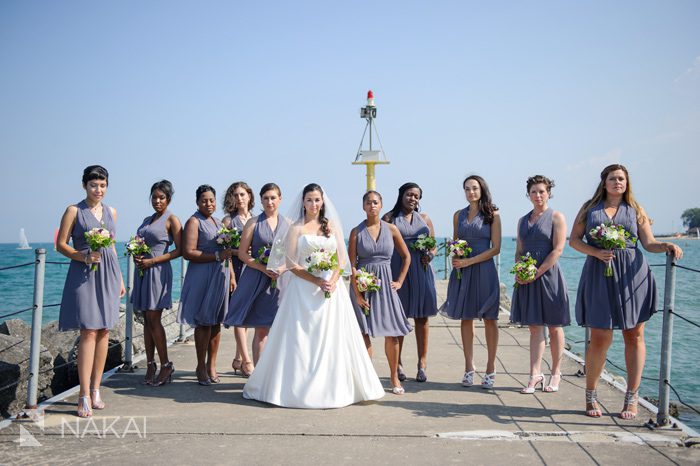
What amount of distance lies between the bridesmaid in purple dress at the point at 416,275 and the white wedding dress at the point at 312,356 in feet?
3.44

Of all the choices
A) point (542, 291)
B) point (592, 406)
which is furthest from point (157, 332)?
point (592, 406)

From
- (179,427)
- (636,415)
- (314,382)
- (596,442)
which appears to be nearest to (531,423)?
(596,442)

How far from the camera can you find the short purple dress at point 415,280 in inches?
267

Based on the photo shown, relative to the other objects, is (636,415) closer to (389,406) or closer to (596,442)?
(596,442)

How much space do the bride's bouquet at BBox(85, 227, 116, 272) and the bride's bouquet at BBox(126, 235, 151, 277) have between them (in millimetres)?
950

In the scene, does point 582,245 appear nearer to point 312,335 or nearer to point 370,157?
point 312,335

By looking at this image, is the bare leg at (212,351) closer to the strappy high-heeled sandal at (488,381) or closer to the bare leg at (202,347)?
the bare leg at (202,347)

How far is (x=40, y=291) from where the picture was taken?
17.6 feet

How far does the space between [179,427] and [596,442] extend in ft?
11.0

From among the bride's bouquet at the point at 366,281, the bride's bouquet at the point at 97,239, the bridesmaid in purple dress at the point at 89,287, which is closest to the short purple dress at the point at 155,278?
the bridesmaid in purple dress at the point at 89,287

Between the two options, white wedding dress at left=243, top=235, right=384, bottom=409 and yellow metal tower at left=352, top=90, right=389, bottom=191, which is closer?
white wedding dress at left=243, top=235, right=384, bottom=409

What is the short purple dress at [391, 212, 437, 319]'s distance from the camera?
22.2 ft

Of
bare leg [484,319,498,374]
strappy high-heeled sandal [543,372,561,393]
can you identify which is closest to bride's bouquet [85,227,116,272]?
bare leg [484,319,498,374]

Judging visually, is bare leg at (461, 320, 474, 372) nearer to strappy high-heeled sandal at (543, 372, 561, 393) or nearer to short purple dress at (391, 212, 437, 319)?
short purple dress at (391, 212, 437, 319)
